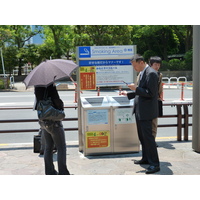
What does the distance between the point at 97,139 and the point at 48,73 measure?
195 centimetres

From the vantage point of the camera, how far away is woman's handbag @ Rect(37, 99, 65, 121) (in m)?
3.60

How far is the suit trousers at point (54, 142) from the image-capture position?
12.2 feet

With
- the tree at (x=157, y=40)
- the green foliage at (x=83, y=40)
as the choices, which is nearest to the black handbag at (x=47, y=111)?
the green foliage at (x=83, y=40)

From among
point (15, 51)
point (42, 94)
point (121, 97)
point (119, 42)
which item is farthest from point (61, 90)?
point (42, 94)

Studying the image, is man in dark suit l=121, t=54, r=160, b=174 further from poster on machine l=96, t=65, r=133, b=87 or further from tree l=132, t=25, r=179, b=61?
tree l=132, t=25, r=179, b=61

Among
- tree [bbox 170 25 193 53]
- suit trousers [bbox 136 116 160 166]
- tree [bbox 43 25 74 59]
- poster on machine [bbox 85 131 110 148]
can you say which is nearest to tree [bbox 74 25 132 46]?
tree [bbox 43 25 74 59]

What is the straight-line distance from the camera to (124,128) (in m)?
5.20

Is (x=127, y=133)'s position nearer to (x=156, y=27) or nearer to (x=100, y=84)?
(x=100, y=84)

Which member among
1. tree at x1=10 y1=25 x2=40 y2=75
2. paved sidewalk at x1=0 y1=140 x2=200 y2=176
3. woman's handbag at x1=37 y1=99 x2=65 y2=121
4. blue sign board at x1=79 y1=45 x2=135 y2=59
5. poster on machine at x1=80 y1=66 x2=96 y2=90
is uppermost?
tree at x1=10 y1=25 x2=40 y2=75

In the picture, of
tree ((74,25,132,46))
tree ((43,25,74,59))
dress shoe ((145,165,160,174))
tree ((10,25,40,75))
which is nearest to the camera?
dress shoe ((145,165,160,174))

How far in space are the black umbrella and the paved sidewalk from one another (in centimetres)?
157

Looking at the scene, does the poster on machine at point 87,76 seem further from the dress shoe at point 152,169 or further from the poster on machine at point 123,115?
the dress shoe at point 152,169

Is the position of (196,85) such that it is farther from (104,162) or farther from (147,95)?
(104,162)
